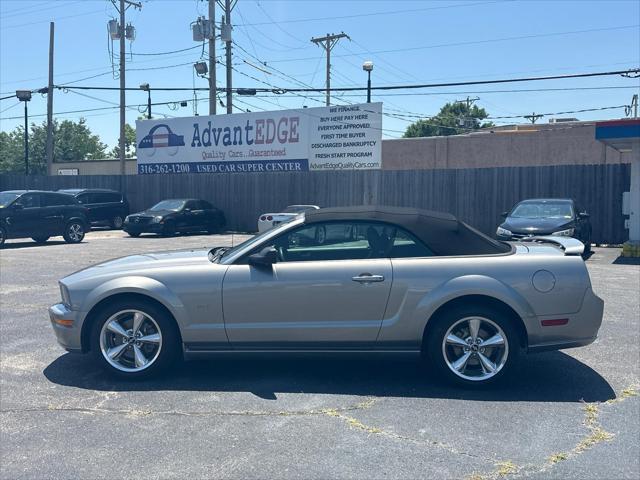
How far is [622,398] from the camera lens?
5.32 meters

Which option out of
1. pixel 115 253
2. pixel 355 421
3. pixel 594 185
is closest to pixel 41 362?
pixel 355 421

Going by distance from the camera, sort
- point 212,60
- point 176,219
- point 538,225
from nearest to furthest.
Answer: point 538,225, point 176,219, point 212,60

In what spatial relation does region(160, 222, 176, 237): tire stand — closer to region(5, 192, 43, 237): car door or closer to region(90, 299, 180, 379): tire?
region(5, 192, 43, 237): car door

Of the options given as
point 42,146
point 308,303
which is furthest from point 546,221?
point 42,146

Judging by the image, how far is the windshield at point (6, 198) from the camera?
60.8 feet

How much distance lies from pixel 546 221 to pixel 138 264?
1164cm

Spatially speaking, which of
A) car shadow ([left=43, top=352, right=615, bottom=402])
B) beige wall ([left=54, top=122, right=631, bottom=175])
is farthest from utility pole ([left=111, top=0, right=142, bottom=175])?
car shadow ([left=43, top=352, right=615, bottom=402])

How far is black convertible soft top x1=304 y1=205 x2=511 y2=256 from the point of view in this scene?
5621 millimetres

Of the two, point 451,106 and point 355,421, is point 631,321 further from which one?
point 451,106

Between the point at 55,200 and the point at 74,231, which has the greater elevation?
the point at 55,200

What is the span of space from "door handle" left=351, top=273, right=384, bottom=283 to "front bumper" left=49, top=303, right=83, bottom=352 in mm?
2333

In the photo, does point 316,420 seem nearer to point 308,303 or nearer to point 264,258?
point 308,303

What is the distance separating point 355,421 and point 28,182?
31.0 m

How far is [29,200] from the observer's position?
1902 centimetres
